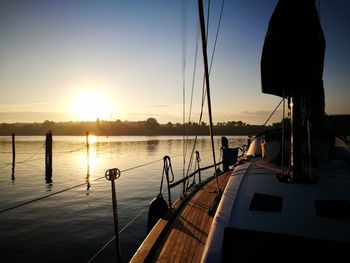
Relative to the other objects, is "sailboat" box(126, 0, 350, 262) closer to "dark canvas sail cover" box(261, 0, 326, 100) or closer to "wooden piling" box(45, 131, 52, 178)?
"dark canvas sail cover" box(261, 0, 326, 100)

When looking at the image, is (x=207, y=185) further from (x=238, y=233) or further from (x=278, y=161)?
(x=238, y=233)

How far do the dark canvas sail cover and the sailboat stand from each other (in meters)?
0.02

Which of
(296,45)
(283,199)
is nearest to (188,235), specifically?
(283,199)

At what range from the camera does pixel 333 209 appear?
10.8 feet

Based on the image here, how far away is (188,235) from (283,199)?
6.59ft

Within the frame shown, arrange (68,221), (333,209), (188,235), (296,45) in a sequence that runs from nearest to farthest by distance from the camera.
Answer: (333,209) < (296,45) < (188,235) < (68,221)

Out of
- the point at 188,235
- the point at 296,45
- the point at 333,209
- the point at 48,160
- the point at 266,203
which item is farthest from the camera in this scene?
the point at 48,160

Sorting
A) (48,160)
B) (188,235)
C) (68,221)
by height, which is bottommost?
(68,221)

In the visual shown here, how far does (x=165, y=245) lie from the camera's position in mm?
4395

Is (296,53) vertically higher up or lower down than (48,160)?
higher up

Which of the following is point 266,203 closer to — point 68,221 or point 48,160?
point 68,221

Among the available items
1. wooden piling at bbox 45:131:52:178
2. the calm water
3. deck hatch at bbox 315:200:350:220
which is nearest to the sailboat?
deck hatch at bbox 315:200:350:220

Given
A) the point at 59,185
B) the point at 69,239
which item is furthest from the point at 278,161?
the point at 59,185

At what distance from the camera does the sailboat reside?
287 cm
